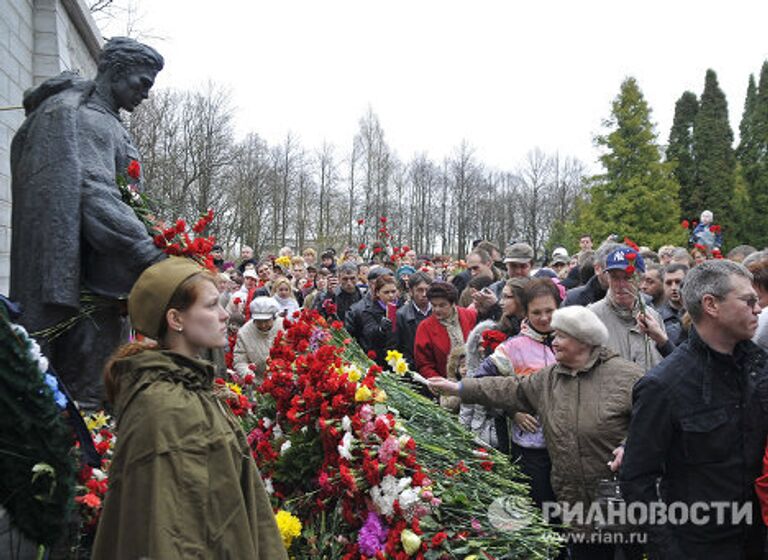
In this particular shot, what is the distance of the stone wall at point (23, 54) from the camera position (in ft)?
19.8

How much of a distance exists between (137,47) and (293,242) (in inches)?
1623

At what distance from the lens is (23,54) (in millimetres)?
6379

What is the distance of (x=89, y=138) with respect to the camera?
3670mm

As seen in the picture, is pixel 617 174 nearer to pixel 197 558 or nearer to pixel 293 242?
pixel 293 242

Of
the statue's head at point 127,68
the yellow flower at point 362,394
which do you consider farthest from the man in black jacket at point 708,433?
the statue's head at point 127,68

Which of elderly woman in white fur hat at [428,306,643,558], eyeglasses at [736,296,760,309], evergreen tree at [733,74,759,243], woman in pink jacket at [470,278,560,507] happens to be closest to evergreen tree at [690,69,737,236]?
evergreen tree at [733,74,759,243]

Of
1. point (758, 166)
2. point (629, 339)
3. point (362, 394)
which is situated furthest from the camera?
point (758, 166)

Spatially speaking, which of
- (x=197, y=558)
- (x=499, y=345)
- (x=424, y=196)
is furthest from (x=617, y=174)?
(x=197, y=558)

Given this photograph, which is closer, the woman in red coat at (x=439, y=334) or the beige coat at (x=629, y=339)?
the beige coat at (x=629, y=339)

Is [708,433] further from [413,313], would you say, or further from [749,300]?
[413,313]

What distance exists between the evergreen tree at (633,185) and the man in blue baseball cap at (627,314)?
29.4 m

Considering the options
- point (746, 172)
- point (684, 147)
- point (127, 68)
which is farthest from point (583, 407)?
point (684, 147)

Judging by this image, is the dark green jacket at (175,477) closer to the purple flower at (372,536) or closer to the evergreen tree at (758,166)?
the purple flower at (372,536)

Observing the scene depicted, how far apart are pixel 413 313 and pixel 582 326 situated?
13.1ft
